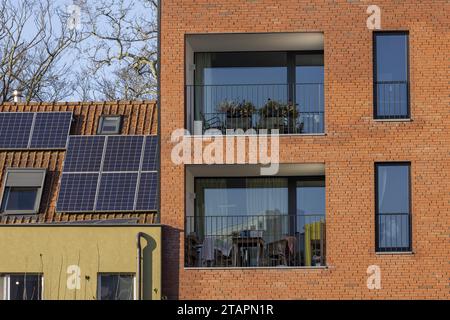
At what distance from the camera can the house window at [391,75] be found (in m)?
27.9

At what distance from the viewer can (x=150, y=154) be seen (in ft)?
99.2

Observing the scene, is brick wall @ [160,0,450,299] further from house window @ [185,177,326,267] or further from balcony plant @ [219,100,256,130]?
balcony plant @ [219,100,256,130]

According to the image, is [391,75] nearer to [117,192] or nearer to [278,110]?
[278,110]

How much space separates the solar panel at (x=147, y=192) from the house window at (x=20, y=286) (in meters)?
3.26

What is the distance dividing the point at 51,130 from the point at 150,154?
3143mm

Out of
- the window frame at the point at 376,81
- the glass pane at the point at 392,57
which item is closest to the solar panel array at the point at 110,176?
the window frame at the point at 376,81

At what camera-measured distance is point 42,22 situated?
48031 mm

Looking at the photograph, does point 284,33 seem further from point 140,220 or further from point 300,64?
point 140,220

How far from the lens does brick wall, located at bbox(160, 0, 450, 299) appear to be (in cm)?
2714

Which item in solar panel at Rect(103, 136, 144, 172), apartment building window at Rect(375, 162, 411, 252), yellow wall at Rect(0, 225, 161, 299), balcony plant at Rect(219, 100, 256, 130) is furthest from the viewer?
solar panel at Rect(103, 136, 144, 172)

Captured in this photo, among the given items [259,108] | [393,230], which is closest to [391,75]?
[259,108]

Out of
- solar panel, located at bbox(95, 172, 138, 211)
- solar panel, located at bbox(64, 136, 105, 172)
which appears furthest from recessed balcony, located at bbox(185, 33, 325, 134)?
solar panel, located at bbox(64, 136, 105, 172)

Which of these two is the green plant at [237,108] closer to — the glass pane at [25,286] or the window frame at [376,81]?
the window frame at [376,81]

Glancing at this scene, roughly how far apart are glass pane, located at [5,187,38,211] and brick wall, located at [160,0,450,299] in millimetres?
4543
